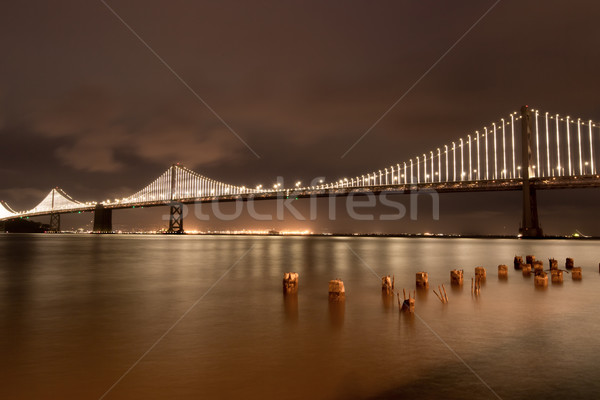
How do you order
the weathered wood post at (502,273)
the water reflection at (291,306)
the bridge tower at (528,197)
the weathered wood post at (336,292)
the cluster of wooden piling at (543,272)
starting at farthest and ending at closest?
the bridge tower at (528,197) → the weathered wood post at (502,273) → the cluster of wooden piling at (543,272) → the weathered wood post at (336,292) → the water reflection at (291,306)

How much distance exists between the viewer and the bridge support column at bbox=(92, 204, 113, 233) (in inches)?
2799

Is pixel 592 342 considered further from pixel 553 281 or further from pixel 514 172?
pixel 514 172

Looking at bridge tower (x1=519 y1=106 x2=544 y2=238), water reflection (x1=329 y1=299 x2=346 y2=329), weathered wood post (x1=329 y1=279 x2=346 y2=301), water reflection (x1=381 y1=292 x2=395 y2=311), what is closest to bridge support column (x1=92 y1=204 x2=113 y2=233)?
bridge tower (x1=519 y1=106 x2=544 y2=238)

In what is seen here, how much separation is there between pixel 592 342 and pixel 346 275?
9111mm

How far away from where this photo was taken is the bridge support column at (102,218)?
71100mm

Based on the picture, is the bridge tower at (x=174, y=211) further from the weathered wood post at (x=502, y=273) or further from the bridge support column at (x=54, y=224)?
the weathered wood post at (x=502, y=273)

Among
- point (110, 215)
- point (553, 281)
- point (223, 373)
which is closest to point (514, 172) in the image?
point (553, 281)

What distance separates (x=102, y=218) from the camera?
2891 inches

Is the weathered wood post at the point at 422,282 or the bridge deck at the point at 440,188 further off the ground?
the bridge deck at the point at 440,188

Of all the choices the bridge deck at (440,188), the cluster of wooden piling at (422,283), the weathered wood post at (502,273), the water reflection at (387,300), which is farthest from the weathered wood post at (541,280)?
the bridge deck at (440,188)

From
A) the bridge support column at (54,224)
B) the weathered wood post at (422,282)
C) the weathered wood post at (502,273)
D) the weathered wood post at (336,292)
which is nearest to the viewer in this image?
the weathered wood post at (336,292)

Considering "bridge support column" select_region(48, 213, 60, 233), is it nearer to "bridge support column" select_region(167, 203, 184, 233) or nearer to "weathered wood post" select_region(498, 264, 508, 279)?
"bridge support column" select_region(167, 203, 184, 233)

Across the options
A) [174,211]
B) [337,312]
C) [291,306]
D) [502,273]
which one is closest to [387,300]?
[337,312]

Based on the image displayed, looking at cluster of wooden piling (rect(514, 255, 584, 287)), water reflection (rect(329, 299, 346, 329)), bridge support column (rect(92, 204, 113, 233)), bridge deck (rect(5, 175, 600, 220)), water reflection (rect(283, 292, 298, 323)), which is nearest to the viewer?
water reflection (rect(329, 299, 346, 329))
